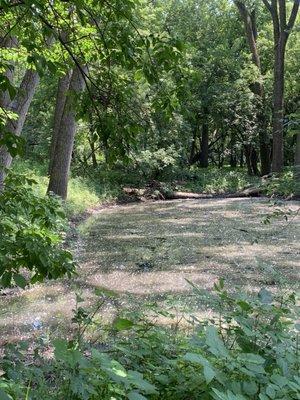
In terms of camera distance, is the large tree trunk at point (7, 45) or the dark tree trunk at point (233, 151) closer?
the large tree trunk at point (7, 45)

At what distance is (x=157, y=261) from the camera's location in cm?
873

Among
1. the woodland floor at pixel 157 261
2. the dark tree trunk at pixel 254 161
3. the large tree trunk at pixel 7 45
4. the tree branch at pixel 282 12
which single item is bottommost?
the woodland floor at pixel 157 261

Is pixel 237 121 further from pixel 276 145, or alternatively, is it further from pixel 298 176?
pixel 298 176

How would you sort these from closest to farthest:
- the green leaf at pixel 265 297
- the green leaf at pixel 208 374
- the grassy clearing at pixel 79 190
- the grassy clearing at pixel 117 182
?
the green leaf at pixel 208 374
the green leaf at pixel 265 297
the grassy clearing at pixel 79 190
the grassy clearing at pixel 117 182

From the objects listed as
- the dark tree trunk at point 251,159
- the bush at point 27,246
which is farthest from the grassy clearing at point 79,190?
the dark tree trunk at point 251,159

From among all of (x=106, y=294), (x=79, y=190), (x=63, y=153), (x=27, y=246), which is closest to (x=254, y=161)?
(x=79, y=190)

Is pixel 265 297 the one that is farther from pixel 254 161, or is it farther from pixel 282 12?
pixel 254 161

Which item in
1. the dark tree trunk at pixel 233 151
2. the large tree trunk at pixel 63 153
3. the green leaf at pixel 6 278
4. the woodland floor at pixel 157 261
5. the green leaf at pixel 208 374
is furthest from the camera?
the dark tree trunk at pixel 233 151

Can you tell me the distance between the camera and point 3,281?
248 cm

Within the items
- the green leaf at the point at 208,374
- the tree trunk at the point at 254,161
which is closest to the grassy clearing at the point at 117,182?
the tree trunk at the point at 254,161

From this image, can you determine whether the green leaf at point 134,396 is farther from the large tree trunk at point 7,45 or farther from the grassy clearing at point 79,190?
the grassy clearing at point 79,190

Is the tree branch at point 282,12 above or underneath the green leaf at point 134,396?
above

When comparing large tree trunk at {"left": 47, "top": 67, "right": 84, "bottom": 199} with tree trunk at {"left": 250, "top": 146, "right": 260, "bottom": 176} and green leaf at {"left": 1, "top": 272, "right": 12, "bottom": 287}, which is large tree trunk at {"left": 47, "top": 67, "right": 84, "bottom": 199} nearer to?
green leaf at {"left": 1, "top": 272, "right": 12, "bottom": 287}

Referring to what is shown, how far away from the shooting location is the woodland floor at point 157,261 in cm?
586
